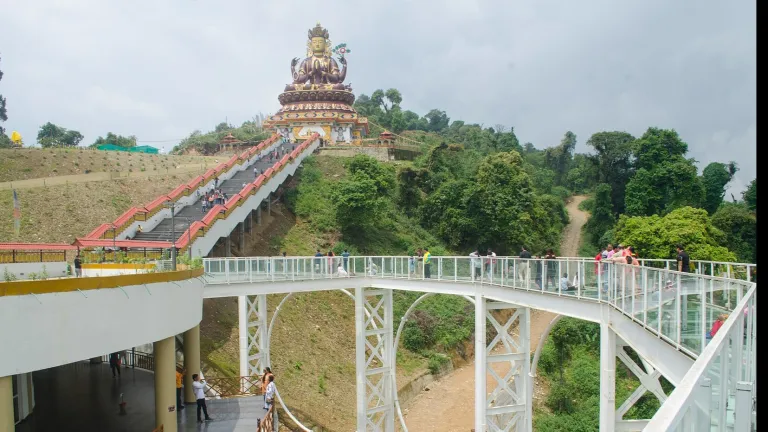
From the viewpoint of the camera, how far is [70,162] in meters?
47.6

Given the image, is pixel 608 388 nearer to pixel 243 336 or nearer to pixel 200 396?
pixel 200 396

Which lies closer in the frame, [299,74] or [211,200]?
[211,200]

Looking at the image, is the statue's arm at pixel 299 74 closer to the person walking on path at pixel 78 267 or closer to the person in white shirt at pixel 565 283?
the person walking on path at pixel 78 267

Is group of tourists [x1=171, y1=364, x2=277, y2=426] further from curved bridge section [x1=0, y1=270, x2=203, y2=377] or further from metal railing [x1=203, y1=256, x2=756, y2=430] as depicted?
metal railing [x1=203, y1=256, x2=756, y2=430]

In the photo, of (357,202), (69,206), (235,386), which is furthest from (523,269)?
(69,206)

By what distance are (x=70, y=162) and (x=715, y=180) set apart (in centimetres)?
5511

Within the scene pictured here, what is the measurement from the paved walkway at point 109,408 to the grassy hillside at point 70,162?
22025mm

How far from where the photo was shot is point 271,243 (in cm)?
4316

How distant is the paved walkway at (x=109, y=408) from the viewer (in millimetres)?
18297

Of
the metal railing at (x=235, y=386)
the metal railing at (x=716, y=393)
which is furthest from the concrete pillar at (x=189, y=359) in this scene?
the metal railing at (x=716, y=393)

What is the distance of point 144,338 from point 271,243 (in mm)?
28675

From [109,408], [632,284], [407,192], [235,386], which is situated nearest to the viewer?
[632,284]

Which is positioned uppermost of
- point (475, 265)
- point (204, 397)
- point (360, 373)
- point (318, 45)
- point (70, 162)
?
point (318, 45)

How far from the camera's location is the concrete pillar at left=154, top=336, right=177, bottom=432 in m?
15.5
